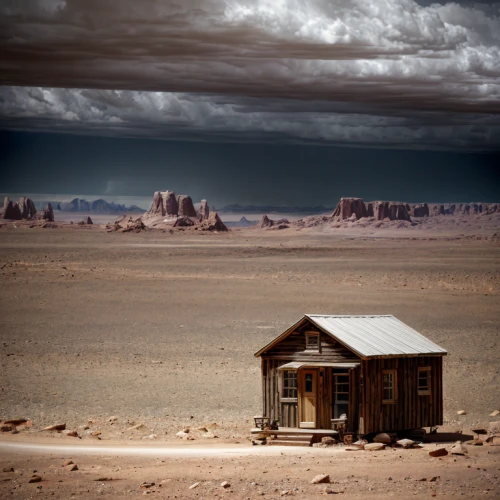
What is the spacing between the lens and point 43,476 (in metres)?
17.9

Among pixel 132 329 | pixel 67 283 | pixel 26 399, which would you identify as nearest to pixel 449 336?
pixel 132 329

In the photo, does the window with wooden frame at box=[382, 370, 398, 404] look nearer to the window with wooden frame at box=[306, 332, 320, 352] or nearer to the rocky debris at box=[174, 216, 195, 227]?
the window with wooden frame at box=[306, 332, 320, 352]

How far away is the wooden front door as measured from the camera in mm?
21578

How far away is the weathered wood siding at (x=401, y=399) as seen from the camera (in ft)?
69.7

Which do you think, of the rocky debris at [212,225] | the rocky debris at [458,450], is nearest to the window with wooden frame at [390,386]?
the rocky debris at [458,450]

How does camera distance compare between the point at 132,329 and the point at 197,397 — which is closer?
the point at 197,397

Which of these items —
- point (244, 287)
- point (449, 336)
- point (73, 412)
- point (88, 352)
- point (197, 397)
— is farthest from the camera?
point (244, 287)

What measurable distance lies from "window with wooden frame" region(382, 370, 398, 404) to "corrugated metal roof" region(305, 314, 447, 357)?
48 cm

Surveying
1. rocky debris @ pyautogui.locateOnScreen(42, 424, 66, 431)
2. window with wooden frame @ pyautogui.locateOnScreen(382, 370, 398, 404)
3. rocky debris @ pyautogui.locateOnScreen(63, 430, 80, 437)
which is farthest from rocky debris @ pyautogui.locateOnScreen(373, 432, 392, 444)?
rocky debris @ pyautogui.locateOnScreen(42, 424, 66, 431)

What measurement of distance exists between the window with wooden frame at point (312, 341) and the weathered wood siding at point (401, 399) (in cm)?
125

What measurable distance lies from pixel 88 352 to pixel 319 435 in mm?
15928

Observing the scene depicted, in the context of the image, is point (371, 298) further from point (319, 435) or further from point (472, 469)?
point (472, 469)

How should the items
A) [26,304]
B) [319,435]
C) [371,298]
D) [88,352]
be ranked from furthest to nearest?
1. [371,298]
2. [26,304]
3. [88,352]
4. [319,435]

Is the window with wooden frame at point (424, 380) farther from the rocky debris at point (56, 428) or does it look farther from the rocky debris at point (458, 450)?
the rocky debris at point (56, 428)
